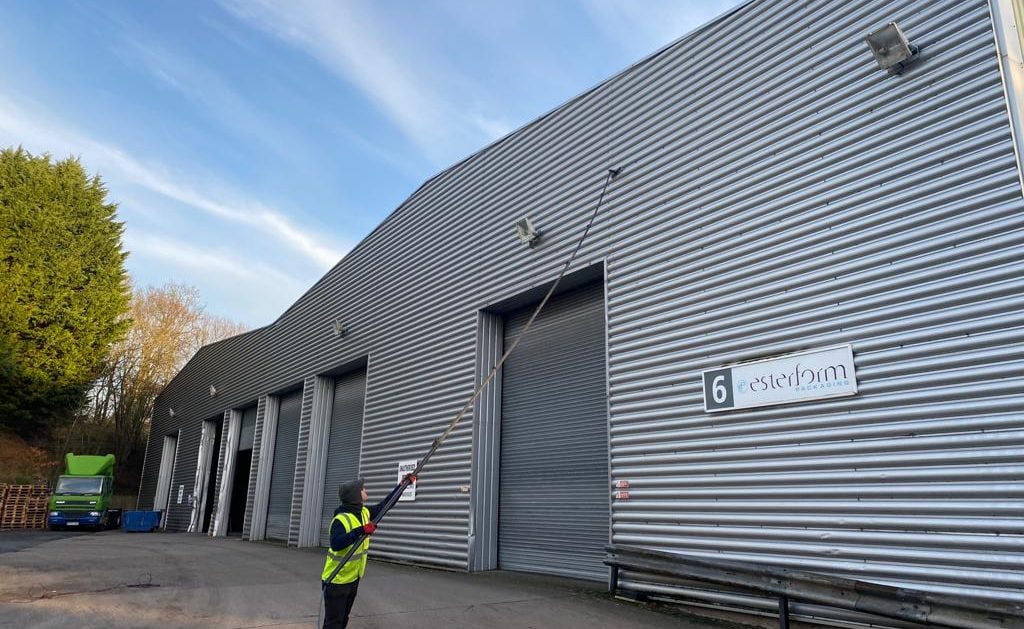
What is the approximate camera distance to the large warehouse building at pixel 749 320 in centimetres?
568

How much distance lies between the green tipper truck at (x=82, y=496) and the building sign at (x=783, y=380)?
26.6 meters

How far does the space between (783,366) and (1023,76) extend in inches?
133

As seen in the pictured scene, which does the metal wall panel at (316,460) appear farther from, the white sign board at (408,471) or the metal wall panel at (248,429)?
the metal wall panel at (248,429)

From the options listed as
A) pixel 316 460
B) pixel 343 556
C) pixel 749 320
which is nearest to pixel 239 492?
pixel 316 460

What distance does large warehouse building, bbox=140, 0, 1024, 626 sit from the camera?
5684mm

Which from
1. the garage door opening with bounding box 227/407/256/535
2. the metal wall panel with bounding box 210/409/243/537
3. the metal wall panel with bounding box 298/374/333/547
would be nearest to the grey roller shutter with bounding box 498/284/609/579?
the metal wall panel with bounding box 298/374/333/547

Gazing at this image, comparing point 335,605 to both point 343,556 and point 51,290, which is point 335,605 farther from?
point 51,290

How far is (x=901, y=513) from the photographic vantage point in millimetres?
5758

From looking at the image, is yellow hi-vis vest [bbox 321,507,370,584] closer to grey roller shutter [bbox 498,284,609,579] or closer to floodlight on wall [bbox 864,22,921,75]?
grey roller shutter [bbox 498,284,609,579]

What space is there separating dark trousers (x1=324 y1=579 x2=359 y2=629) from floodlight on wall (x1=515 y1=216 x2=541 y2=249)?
680cm

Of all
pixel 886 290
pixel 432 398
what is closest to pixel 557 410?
pixel 432 398

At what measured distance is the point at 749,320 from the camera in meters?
7.34

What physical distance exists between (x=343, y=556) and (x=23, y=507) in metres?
29.7

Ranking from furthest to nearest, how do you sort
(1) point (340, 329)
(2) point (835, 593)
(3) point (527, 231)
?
(1) point (340, 329) → (3) point (527, 231) → (2) point (835, 593)
